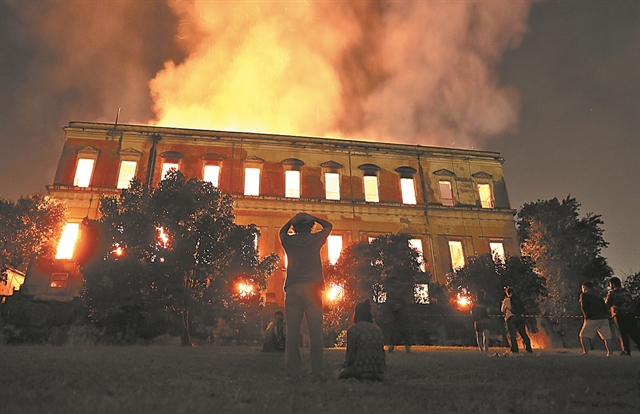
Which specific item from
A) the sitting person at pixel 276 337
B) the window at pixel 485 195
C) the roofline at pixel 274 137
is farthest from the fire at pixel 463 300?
the sitting person at pixel 276 337

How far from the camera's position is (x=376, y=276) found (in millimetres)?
19172

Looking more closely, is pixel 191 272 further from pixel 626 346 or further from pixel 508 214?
pixel 508 214

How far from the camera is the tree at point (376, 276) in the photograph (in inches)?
746

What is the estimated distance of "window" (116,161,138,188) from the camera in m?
28.8

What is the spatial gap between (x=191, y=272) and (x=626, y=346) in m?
15.4

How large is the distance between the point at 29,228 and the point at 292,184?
16419mm

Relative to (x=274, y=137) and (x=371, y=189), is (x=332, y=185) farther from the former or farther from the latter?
(x=274, y=137)

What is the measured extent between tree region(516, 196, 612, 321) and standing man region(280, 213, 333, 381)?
25.6 m

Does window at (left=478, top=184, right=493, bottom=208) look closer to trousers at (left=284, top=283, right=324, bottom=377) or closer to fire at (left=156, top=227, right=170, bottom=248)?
fire at (left=156, top=227, right=170, bottom=248)

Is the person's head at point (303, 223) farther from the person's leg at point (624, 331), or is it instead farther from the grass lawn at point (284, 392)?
the person's leg at point (624, 331)

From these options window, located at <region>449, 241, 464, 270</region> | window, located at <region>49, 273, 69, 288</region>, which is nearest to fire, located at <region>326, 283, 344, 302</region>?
window, located at <region>449, 241, 464, 270</region>

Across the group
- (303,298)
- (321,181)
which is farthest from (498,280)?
(303,298)

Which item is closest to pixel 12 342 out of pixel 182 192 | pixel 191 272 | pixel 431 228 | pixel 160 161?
pixel 191 272

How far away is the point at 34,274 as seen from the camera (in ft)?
81.7
